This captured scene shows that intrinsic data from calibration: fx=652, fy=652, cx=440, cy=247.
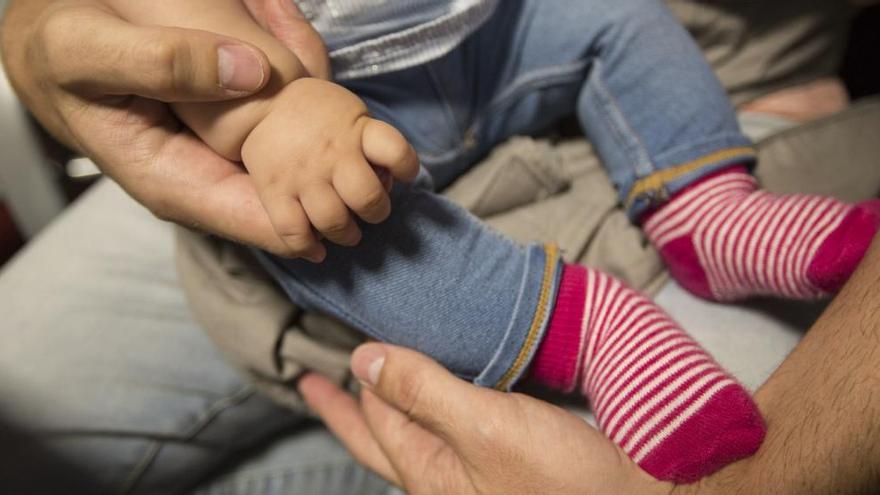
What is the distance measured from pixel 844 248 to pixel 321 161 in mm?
429

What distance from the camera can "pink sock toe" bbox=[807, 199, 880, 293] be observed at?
54 centimetres

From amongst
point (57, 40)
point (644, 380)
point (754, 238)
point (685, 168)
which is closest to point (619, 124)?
point (685, 168)

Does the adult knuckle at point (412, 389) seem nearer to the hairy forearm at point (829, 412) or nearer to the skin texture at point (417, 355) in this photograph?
the skin texture at point (417, 355)

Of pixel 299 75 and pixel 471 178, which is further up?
pixel 299 75

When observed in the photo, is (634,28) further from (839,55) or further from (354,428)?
(354,428)

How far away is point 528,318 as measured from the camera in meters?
0.57

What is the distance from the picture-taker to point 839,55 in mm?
876

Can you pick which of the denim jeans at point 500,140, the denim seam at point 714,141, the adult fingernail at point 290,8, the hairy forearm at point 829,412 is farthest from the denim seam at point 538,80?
the hairy forearm at point 829,412

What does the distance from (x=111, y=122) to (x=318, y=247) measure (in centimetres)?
19

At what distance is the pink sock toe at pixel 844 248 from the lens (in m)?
0.54

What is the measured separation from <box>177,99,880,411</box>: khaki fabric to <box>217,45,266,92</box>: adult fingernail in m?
0.24

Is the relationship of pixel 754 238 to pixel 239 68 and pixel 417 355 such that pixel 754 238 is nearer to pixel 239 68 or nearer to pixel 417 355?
pixel 417 355

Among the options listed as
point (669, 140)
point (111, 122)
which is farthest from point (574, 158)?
point (111, 122)

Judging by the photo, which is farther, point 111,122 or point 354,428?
point 354,428
